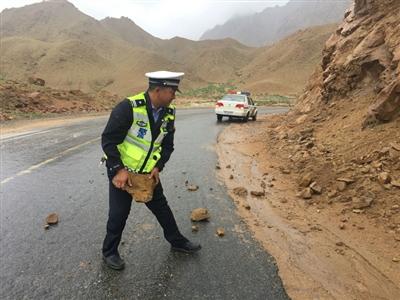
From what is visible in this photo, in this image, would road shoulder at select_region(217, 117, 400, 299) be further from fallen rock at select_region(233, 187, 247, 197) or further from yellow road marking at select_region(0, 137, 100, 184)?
yellow road marking at select_region(0, 137, 100, 184)

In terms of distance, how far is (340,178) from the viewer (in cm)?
692

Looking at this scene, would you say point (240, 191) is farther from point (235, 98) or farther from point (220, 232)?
point (235, 98)

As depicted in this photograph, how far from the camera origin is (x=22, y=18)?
4929 inches

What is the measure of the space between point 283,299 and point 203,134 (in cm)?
1192

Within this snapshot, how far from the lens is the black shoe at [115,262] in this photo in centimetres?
415

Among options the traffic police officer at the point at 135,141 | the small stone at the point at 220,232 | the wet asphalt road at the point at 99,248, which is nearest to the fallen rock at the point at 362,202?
the wet asphalt road at the point at 99,248

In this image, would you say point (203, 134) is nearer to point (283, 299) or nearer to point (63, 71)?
point (283, 299)

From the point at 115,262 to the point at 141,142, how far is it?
122cm

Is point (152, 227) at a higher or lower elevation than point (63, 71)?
higher

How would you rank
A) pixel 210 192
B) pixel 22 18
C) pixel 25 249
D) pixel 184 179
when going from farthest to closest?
pixel 22 18
pixel 184 179
pixel 210 192
pixel 25 249

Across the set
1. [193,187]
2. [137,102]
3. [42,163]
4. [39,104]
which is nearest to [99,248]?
[137,102]

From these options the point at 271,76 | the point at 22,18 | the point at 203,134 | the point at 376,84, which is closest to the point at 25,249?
the point at 376,84

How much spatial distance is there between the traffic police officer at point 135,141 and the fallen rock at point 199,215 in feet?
4.35

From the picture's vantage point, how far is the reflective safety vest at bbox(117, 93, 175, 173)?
13.0ft
